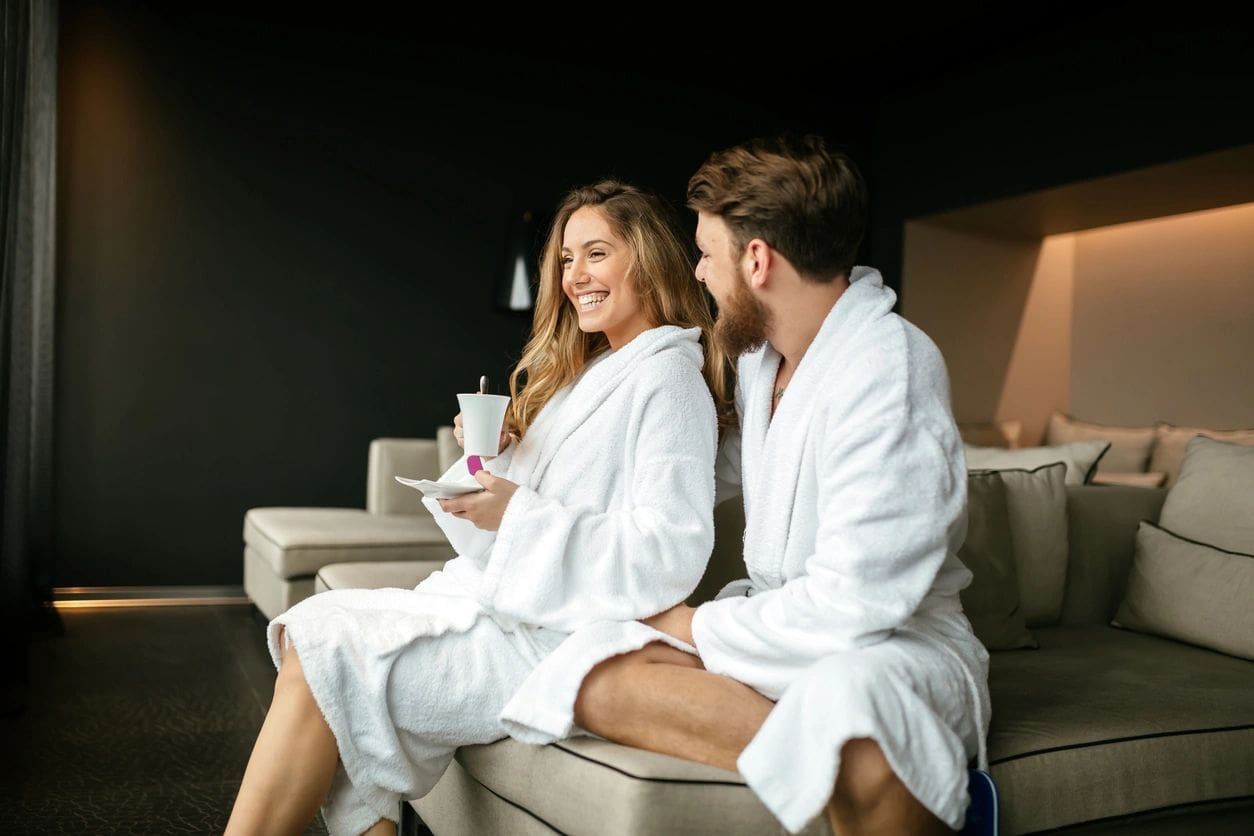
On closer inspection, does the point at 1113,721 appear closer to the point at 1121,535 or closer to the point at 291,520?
the point at 1121,535

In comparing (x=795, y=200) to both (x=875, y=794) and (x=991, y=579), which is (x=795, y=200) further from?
(x=991, y=579)

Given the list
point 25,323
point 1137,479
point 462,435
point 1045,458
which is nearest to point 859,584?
point 462,435

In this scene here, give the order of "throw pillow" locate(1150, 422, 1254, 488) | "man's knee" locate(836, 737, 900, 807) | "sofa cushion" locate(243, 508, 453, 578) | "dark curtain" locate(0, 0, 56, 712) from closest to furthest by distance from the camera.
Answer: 1. "man's knee" locate(836, 737, 900, 807)
2. "dark curtain" locate(0, 0, 56, 712)
3. "sofa cushion" locate(243, 508, 453, 578)
4. "throw pillow" locate(1150, 422, 1254, 488)

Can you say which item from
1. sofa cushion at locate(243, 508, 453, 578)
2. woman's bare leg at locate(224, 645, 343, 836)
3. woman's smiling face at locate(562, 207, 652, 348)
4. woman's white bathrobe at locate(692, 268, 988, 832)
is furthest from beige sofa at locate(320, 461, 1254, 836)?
sofa cushion at locate(243, 508, 453, 578)

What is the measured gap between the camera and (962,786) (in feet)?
4.45

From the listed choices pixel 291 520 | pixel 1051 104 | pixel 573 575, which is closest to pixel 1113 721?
pixel 573 575

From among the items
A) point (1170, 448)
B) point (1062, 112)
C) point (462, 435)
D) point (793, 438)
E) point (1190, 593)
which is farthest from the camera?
point (1062, 112)

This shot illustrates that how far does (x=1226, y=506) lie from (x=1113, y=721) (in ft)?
3.02

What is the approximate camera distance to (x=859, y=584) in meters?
1.44

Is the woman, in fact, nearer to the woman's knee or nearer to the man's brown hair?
the woman's knee

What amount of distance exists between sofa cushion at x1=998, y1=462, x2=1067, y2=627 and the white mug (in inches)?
48.9

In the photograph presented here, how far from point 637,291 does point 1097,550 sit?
52.2 inches

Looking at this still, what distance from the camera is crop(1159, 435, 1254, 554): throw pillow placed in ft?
8.02

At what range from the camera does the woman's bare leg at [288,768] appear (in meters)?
1.54
